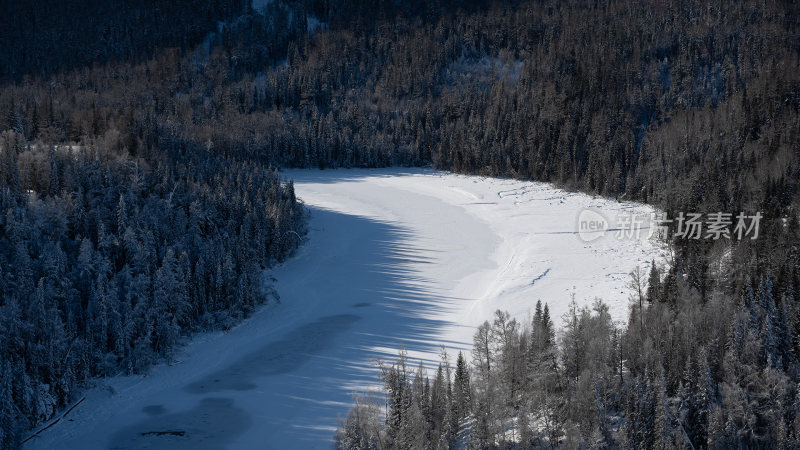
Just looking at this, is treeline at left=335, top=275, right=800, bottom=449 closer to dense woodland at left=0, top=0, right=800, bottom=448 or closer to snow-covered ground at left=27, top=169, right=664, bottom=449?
dense woodland at left=0, top=0, right=800, bottom=448

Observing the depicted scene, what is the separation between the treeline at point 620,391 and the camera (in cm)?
2508

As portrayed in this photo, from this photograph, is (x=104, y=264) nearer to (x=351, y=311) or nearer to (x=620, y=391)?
(x=351, y=311)

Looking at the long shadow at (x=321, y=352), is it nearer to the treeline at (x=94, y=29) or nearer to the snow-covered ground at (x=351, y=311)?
the snow-covered ground at (x=351, y=311)

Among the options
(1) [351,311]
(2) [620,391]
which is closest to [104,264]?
(1) [351,311]

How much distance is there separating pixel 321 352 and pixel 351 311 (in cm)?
685

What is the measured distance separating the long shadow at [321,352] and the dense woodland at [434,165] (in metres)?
3.73

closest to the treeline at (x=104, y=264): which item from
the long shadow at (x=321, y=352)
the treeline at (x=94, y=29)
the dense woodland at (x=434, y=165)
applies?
the dense woodland at (x=434, y=165)

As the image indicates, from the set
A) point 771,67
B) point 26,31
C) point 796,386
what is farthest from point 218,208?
point 26,31

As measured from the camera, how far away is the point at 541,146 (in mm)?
95750

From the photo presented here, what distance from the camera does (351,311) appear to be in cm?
4512

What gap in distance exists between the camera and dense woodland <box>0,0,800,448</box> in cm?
2741

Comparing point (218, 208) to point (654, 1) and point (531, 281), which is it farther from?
point (654, 1)

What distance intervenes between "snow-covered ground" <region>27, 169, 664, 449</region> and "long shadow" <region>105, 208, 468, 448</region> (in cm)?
10

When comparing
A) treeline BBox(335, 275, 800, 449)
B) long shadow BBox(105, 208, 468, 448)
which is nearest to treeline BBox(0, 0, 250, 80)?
long shadow BBox(105, 208, 468, 448)
